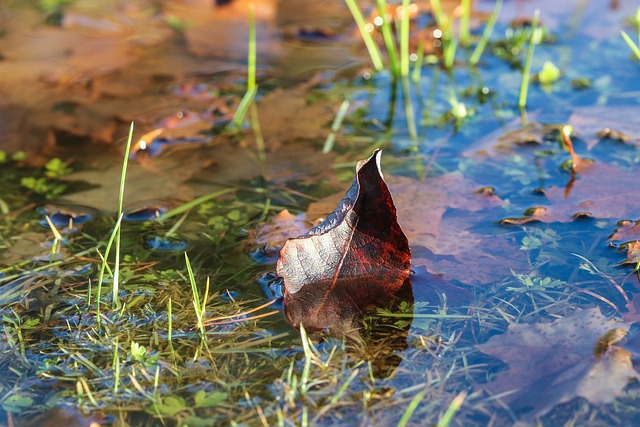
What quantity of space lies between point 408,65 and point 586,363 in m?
2.45

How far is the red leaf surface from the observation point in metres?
1.96

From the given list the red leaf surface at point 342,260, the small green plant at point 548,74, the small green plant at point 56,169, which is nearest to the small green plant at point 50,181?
the small green plant at point 56,169

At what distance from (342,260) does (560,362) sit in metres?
0.67

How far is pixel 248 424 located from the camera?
1651 millimetres

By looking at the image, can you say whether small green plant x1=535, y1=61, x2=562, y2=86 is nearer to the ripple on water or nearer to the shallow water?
the shallow water

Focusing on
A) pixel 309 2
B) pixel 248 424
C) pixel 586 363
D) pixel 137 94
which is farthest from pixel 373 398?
pixel 309 2

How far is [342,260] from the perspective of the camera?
199cm

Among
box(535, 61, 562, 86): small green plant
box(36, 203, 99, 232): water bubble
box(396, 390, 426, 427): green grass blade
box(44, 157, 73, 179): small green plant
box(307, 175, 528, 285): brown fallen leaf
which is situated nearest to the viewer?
box(396, 390, 426, 427): green grass blade

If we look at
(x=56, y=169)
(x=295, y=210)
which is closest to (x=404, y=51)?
(x=295, y=210)

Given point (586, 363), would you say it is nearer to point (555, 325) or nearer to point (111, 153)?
point (555, 325)

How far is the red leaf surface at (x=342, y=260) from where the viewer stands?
6.43 ft

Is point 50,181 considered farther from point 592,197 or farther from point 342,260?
point 592,197

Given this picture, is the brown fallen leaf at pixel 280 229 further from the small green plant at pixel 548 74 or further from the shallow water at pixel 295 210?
the small green plant at pixel 548 74

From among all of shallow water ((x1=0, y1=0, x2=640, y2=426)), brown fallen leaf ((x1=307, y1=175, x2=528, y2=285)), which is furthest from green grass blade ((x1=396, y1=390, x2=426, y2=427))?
brown fallen leaf ((x1=307, y1=175, x2=528, y2=285))
